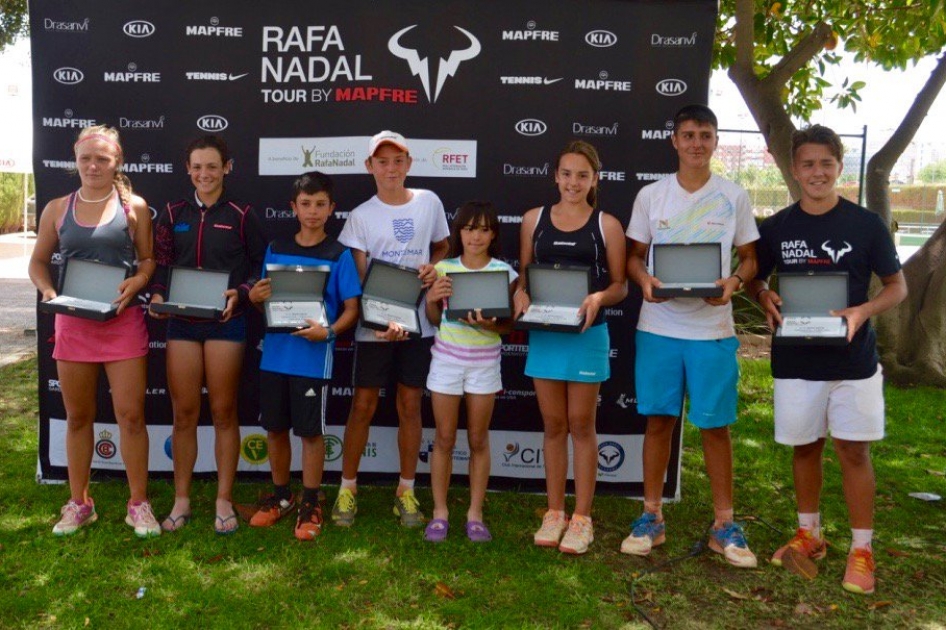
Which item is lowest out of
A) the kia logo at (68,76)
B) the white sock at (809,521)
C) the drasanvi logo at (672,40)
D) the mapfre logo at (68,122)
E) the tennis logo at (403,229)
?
A: the white sock at (809,521)

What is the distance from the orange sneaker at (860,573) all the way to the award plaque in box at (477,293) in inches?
76.6

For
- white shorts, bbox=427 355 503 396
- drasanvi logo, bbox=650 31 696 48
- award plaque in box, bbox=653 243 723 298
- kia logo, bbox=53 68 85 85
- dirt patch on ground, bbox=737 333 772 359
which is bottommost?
dirt patch on ground, bbox=737 333 772 359

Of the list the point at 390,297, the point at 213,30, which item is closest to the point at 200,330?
the point at 390,297

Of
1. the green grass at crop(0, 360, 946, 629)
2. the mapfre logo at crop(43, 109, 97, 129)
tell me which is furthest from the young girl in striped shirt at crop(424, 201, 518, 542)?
the mapfre logo at crop(43, 109, 97, 129)

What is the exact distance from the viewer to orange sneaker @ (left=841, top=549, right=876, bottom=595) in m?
3.82

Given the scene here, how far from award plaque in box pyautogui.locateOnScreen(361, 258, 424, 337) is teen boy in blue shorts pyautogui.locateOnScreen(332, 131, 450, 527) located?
97 mm

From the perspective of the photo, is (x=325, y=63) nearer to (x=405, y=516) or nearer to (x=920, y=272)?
(x=405, y=516)

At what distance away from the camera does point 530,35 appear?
16.0 feet

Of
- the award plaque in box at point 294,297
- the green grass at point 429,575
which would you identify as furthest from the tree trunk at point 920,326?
the award plaque in box at point 294,297

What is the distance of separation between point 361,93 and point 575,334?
199cm

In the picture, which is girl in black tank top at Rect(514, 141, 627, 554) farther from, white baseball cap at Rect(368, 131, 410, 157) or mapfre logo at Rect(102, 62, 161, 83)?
mapfre logo at Rect(102, 62, 161, 83)

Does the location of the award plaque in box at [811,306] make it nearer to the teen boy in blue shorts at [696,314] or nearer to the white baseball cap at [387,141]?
the teen boy in blue shorts at [696,314]

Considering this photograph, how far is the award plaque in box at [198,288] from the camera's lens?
4.09 m

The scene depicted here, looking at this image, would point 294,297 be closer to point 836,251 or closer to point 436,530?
point 436,530
